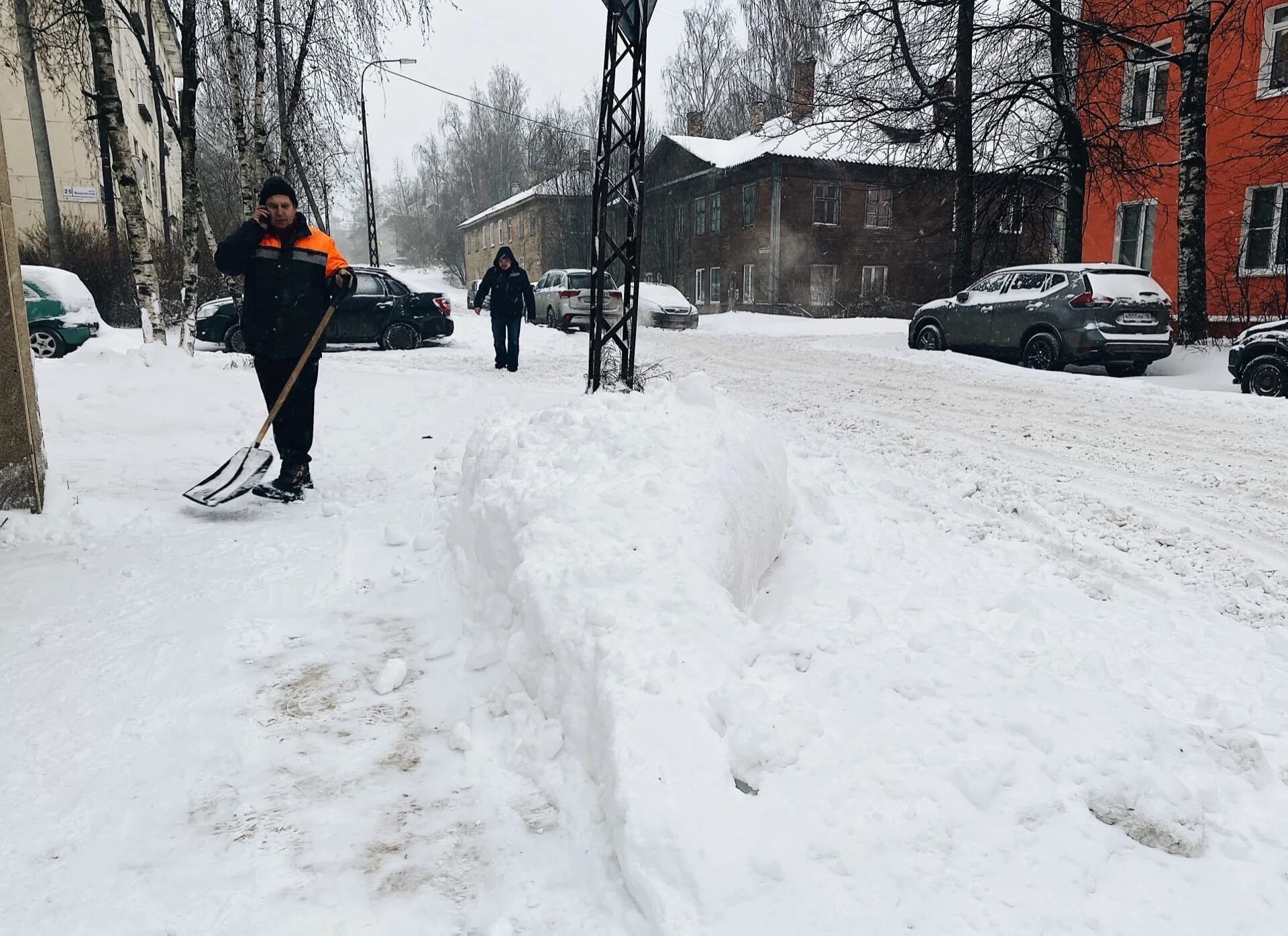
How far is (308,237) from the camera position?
5.14m

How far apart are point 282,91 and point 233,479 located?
15.3 m

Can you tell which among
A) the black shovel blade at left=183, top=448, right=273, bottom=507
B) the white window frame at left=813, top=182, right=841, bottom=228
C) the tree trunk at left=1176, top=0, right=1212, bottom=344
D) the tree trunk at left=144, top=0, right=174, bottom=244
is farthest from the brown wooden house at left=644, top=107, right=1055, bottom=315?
the black shovel blade at left=183, top=448, right=273, bottom=507

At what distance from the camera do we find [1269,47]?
16125 mm

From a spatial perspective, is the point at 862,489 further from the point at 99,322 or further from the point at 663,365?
the point at 99,322

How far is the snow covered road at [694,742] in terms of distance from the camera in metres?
1.99

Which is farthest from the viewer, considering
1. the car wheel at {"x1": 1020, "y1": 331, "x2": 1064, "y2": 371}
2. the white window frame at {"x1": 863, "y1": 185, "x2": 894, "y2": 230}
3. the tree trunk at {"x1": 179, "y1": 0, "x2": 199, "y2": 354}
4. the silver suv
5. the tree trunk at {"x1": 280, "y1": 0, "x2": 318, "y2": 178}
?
the white window frame at {"x1": 863, "y1": 185, "x2": 894, "y2": 230}

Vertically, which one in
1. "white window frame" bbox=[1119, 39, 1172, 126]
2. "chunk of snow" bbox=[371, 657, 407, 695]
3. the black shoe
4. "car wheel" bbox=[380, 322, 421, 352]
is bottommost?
"chunk of snow" bbox=[371, 657, 407, 695]

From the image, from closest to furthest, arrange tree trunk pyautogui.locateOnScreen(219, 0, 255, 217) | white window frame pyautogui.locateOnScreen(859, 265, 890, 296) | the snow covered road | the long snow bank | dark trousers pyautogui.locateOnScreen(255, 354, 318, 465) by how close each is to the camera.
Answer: the snow covered road → the long snow bank → dark trousers pyautogui.locateOnScreen(255, 354, 318, 465) → tree trunk pyautogui.locateOnScreen(219, 0, 255, 217) → white window frame pyautogui.locateOnScreen(859, 265, 890, 296)

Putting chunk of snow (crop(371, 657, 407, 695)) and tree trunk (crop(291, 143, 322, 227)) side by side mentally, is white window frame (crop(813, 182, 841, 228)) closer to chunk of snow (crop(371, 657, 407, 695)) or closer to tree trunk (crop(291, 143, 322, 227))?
tree trunk (crop(291, 143, 322, 227))

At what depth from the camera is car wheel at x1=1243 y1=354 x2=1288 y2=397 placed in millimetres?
9320

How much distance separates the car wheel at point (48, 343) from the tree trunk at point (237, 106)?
131 inches

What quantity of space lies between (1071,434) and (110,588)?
7.18 meters

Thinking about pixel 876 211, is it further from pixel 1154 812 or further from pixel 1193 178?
pixel 1154 812

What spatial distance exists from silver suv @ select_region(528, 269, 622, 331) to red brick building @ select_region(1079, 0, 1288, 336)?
1067 centimetres
